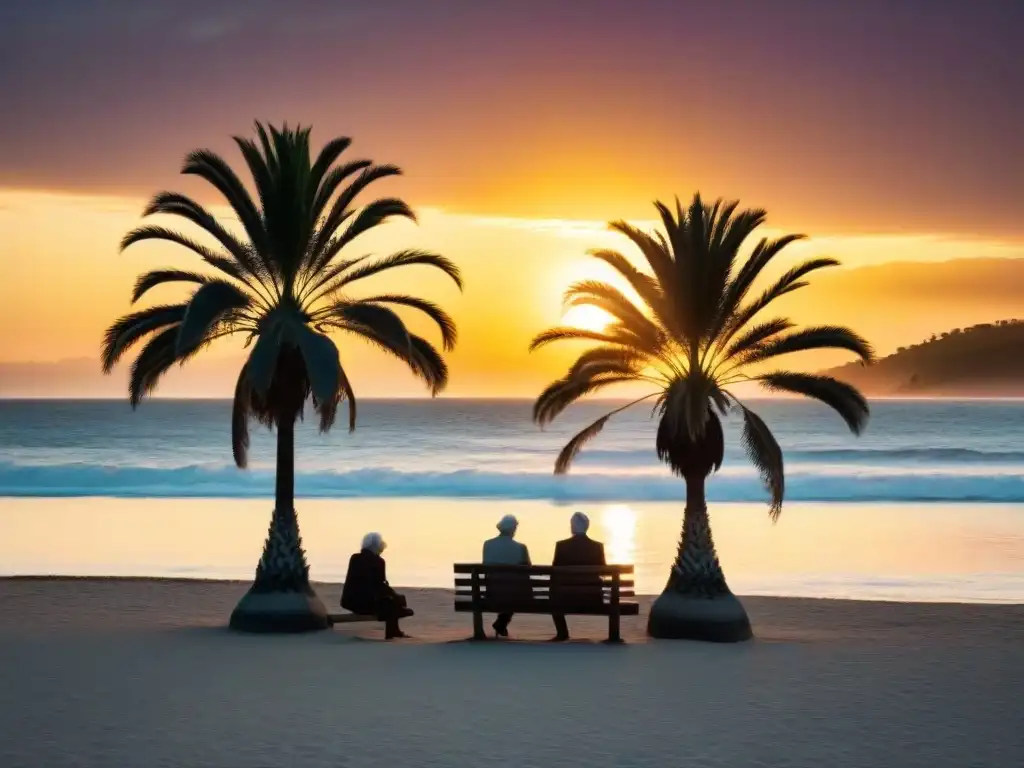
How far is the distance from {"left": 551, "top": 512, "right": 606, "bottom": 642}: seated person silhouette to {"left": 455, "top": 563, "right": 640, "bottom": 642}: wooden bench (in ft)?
0.04

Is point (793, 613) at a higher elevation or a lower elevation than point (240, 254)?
lower

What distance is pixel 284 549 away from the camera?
18.9m

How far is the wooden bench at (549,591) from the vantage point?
17.3 m

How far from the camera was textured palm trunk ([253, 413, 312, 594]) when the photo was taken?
18812 millimetres

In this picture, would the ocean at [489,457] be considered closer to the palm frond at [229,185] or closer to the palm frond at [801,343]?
the palm frond at [801,343]

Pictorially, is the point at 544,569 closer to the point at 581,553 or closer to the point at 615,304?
the point at 581,553

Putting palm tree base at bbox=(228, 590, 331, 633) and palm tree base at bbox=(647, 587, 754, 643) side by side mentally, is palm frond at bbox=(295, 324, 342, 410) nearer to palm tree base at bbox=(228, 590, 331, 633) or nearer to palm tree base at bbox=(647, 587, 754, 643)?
palm tree base at bbox=(228, 590, 331, 633)

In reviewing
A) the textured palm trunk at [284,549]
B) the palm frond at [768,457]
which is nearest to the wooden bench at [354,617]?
the textured palm trunk at [284,549]

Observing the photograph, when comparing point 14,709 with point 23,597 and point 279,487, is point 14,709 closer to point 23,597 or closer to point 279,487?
point 279,487

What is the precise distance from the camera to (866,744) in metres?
11.7

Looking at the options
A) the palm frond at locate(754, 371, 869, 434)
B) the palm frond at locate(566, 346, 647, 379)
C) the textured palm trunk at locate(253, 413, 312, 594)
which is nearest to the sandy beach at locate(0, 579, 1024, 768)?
the textured palm trunk at locate(253, 413, 312, 594)

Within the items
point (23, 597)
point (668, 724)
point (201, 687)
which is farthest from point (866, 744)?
point (23, 597)


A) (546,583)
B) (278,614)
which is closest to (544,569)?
(546,583)

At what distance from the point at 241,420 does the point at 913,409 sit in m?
131
